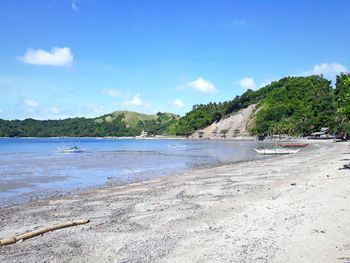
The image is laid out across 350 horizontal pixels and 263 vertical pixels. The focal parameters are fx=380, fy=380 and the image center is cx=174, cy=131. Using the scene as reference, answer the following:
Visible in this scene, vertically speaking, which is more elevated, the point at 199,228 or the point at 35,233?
the point at 199,228

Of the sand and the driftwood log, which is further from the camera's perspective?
the driftwood log

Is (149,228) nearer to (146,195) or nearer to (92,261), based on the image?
(92,261)

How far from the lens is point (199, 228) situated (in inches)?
523

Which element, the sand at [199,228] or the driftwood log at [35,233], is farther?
the driftwood log at [35,233]

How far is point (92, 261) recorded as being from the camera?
34.9ft

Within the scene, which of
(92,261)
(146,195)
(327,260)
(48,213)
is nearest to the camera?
(327,260)

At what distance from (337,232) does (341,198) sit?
17.3 feet

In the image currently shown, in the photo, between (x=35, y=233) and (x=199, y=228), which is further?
(x=35, y=233)

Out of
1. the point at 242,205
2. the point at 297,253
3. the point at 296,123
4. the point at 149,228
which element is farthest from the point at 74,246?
the point at 296,123

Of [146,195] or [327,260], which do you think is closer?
[327,260]

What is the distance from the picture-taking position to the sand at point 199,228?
34.1 ft

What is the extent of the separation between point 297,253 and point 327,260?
84 cm

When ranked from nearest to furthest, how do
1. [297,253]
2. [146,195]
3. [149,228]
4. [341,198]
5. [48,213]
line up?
[297,253]
[149,228]
[341,198]
[48,213]
[146,195]

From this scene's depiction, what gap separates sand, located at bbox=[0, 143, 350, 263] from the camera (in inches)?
409
